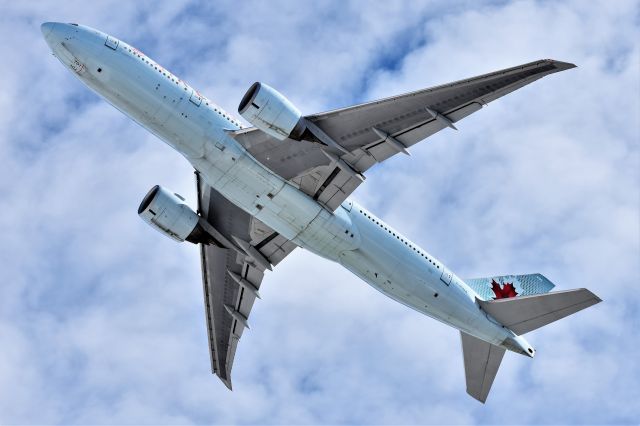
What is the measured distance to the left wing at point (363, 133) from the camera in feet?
114

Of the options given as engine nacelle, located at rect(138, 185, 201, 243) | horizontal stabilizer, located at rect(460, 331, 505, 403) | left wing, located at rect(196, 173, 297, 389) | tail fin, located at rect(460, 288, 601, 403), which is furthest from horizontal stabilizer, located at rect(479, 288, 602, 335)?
engine nacelle, located at rect(138, 185, 201, 243)

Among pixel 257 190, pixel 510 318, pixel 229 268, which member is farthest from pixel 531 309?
pixel 229 268

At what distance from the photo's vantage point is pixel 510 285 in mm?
44344

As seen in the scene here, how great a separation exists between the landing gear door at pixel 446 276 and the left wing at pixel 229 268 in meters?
7.58

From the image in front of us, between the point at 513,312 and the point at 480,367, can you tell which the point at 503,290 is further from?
the point at 480,367

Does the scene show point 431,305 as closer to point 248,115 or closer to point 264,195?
point 264,195

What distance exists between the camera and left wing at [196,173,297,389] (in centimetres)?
4316

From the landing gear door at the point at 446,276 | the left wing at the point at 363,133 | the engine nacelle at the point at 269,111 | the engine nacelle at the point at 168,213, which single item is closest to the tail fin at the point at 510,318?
the landing gear door at the point at 446,276

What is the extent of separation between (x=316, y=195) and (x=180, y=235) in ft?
24.1

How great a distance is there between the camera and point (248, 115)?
1379 inches

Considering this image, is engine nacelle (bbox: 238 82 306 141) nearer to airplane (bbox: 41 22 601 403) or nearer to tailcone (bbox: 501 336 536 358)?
airplane (bbox: 41 22 601 403)

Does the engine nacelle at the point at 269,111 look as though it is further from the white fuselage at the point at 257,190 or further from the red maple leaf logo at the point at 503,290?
the red maple leaf logo at the point at 503,290

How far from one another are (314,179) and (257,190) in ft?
8.50

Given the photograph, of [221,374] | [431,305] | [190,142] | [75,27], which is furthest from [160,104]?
[221,374]
